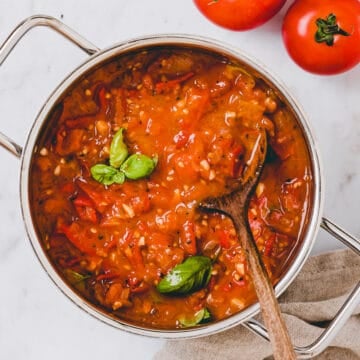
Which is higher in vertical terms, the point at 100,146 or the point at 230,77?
the point at 230,77

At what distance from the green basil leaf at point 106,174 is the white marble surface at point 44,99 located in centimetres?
33

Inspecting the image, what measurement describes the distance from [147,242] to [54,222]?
234 mm

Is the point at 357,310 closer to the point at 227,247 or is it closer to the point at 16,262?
the point at 227,247

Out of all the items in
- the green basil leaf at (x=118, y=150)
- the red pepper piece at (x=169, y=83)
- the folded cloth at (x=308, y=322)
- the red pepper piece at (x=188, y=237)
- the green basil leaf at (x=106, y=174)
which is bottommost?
the folded cloth at (x=308, y=322)

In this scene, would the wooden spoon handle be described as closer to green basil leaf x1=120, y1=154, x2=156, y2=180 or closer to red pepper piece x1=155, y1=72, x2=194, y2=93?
green basil leaf x1=120, y1=154, x2=156, y2=180

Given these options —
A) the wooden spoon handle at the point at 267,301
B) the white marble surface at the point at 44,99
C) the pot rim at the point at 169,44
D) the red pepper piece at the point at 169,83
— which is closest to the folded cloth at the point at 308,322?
the white marble surface at the point at 44,99

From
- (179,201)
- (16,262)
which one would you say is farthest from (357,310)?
(16,262)

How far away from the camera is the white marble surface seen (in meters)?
2.18

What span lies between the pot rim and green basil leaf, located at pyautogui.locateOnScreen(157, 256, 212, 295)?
0.35 feet

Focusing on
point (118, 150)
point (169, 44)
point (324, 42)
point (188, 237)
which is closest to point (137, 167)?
point (118, 150)

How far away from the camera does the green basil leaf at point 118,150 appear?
1.91 metres

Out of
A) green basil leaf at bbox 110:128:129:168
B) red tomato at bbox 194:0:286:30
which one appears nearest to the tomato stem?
red tomato at bbox 194:0:286:30

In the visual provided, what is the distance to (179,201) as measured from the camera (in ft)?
6.37

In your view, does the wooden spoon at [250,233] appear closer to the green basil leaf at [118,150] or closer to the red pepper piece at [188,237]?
the red pepper piece at [188,237]
